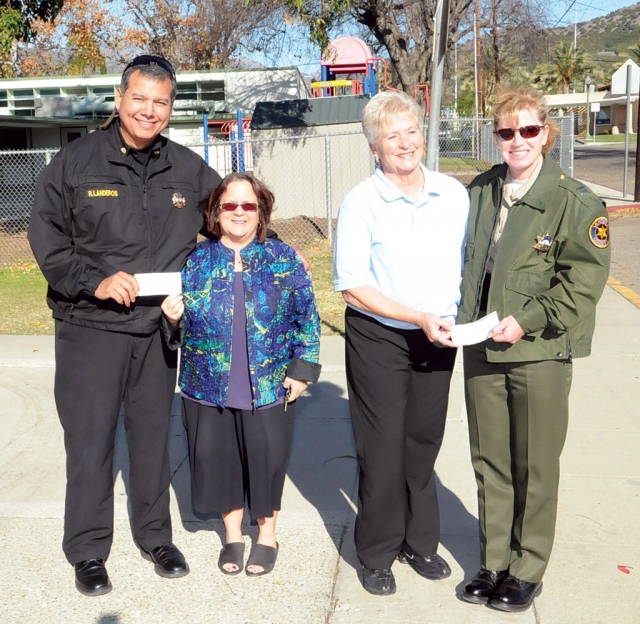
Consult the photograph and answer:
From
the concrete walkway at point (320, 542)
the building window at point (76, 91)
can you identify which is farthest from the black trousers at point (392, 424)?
the building window at point (76, 91)

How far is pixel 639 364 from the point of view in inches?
260

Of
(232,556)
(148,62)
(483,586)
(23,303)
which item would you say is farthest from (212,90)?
(483,586)

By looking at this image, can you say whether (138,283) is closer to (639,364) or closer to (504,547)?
(504,547)

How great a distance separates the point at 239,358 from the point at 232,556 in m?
0.87

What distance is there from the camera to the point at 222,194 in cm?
329

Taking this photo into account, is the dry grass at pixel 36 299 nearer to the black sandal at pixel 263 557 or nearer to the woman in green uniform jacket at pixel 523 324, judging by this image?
the black sandal at pixel 263 557

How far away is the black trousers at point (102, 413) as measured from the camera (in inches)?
132

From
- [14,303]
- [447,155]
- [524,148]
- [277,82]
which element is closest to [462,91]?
[277,82]

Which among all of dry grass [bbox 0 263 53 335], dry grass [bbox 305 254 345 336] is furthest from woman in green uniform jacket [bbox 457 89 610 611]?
dry grass [bbox 0 263 53 335]

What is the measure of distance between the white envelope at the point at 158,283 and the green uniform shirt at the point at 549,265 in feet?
3.86

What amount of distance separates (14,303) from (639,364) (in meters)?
7.13

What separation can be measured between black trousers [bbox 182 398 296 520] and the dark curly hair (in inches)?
28.5

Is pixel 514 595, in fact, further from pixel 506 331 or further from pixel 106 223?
pixel 106 223

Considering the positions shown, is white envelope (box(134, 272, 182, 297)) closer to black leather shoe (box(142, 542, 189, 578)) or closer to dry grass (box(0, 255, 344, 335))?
black leather shoe (box(142, 542, 189, 578))
